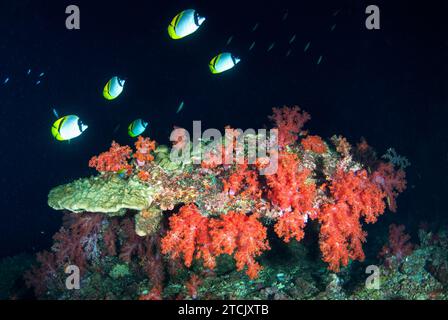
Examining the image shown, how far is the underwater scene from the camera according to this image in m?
5.20

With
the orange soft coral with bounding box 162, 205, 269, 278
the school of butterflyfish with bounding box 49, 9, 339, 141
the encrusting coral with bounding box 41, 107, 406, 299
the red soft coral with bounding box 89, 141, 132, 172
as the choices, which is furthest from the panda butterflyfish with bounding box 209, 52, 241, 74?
the orange soft coral with bounding box 162, 205, 269, 278

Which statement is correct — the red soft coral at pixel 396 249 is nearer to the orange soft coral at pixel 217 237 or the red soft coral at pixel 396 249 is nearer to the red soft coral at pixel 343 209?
the red soft coral at pixel 343 209

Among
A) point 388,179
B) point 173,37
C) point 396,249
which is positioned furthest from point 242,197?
point 396,249

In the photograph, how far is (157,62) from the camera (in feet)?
48.9

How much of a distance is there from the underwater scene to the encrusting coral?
0.03 metres

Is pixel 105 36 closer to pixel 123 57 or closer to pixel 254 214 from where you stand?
pixel 123 57

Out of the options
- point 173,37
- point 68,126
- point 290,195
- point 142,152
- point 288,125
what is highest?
point 173,37

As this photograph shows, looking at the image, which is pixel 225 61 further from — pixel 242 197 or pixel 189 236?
pixel 189 236

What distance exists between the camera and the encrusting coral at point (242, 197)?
16.3 ft

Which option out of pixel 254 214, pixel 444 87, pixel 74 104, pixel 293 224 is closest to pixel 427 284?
pixel 293 224

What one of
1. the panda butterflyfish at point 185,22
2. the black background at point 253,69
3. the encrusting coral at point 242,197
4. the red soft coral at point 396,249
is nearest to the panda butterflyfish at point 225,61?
the panda butterflyfish at point 185,22

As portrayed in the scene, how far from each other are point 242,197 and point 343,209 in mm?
1634

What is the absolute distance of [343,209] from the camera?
515 cm

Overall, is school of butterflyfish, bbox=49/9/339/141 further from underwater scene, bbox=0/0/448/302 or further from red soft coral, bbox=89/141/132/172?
red soft coral, bbox=89/141/132/172
